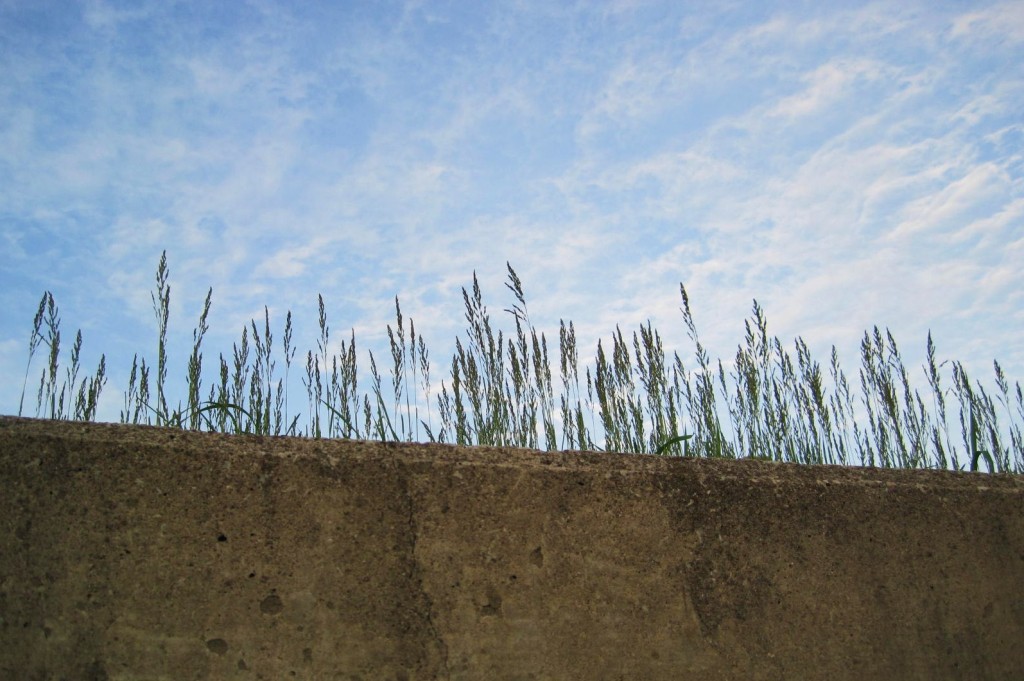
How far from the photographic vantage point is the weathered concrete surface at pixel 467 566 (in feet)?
3.52

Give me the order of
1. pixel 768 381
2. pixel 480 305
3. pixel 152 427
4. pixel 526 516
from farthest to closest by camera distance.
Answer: pixel 768 381
pixel 480 305
pixel 526 516
pixel 152 427

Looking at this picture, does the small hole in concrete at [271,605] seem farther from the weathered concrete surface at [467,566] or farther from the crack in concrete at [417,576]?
the crack in concrete at [417,576]

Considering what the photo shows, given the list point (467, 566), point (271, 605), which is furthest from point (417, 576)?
point (271, 605)

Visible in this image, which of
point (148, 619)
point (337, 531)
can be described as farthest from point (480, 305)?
point (148, 619)

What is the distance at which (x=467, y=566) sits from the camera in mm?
1218

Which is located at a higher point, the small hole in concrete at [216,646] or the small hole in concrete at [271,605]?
the small hole in concrete at [271,605]

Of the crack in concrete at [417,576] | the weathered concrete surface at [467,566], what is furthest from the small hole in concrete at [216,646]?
the crack in concrete at [417,576]

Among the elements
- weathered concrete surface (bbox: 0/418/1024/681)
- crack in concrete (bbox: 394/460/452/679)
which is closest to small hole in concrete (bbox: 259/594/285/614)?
weathered concrete surface (bbox: 0/418/1024/681)

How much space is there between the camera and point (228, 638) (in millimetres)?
1090

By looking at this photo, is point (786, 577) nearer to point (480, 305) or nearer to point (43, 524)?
point (43, 524)

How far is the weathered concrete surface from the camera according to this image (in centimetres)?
107

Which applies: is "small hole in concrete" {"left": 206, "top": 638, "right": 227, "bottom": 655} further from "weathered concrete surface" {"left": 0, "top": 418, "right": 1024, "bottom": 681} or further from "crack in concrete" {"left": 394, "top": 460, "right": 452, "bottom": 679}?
"crack in concrete" {"left": 394, "top": 460, "right": 452, "bottom": 679}

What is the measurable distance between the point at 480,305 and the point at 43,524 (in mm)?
1661

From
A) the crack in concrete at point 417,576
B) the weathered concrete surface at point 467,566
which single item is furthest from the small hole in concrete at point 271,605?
the crack in concrete at point 417,576
